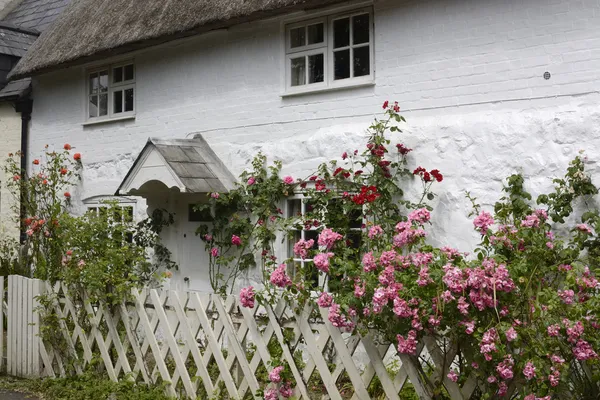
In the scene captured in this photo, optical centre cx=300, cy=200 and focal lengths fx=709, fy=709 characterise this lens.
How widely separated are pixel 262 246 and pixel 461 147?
8.90 feet

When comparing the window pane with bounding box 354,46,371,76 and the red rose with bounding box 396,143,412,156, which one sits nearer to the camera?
the red rose with bounding box 396,143,412,156

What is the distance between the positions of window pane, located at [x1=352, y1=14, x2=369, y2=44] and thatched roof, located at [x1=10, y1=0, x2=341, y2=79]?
0.40 metres

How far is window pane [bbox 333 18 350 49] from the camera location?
26.4 feet

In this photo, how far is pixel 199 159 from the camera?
8.86 metres

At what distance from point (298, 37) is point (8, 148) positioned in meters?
6.49

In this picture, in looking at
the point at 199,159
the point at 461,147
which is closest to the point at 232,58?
the point at 199,159

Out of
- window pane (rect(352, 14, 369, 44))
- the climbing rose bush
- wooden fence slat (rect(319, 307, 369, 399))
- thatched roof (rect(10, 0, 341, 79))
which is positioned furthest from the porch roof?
wooden fence slat (rect(319, 307, 369, 399))

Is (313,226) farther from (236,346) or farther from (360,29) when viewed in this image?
(360,29)

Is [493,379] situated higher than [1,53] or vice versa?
[1,53]

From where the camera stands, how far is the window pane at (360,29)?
793 cm

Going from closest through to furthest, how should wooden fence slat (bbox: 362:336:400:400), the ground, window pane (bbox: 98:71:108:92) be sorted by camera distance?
1. wooden fence slat (bbox: 362:336:400:400)
2. the ground
3. window pane (bbox: 98:71:108:92)

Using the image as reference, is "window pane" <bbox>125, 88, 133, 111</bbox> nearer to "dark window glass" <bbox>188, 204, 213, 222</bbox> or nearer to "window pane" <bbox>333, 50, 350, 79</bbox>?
"dark window glass" <bbox>188, 204, 213, 222</bbox>

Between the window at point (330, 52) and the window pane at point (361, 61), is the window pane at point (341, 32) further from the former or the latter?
the window pane at point (361, 61)

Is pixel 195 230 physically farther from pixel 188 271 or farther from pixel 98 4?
pixel 98 4
